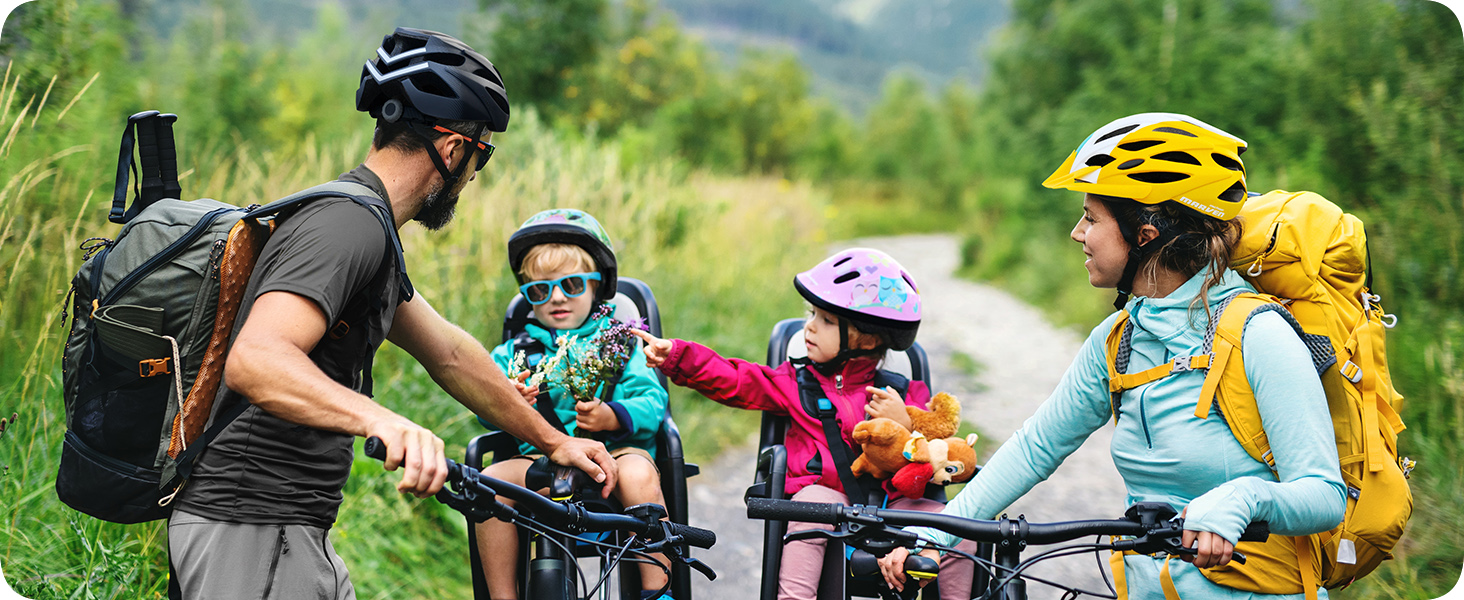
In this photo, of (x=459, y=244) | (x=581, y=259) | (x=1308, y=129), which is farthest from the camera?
(x=1308, y=129)

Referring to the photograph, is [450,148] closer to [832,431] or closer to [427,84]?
[427,84]

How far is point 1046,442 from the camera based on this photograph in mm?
2480

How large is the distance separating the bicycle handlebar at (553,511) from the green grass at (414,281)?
1955 millimetres

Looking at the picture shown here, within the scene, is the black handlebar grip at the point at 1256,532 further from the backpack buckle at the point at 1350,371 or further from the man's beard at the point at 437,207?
the man's beard at the point at 437,207

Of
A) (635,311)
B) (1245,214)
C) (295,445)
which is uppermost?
(1245,214)

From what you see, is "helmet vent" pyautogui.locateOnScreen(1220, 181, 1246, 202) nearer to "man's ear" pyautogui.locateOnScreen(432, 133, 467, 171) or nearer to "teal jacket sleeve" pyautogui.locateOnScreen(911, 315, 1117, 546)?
"teal jacket sleeve" pyautogui.locateOnScreen(911, 315, 1117, 546)

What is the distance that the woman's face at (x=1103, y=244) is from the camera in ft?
7.57

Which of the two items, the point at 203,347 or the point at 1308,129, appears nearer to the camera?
the point at 203,347

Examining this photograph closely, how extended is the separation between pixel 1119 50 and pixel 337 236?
49.4ft

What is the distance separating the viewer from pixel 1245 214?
229cm

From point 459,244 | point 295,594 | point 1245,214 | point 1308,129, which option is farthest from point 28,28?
point 1308,129

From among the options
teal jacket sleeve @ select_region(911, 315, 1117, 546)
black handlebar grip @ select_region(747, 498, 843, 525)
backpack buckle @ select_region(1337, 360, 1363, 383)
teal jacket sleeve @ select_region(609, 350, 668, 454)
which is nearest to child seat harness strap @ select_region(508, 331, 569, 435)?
teal jacket sleeve @ select_region(609, 350, 668, 454)

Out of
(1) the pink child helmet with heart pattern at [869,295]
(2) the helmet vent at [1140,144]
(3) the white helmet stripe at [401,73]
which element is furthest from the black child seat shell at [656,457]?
(2) the helmet vent at [1140,144]

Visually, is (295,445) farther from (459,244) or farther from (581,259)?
(459,244)
